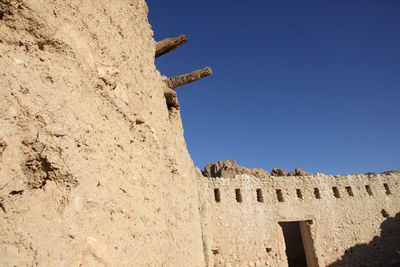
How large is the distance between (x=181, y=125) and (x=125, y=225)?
246cm

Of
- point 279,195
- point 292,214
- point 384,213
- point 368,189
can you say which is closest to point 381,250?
point 384,213

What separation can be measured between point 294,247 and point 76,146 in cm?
1772

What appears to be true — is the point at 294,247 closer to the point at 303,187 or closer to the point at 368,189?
the point at 368,189

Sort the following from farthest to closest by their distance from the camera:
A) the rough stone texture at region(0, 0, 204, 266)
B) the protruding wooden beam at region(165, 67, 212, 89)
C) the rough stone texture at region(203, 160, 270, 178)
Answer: the rough stone texture at region(203, 160, 270, 178), the protruding wooden beam at region(165, 67, 212, 89), the rough stone texture at region(0, 0, 204, 266)

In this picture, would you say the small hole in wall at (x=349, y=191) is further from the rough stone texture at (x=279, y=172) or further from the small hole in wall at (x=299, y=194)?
the rough stone texture at (x=279, y=172)

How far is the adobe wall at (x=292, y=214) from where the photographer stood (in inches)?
406

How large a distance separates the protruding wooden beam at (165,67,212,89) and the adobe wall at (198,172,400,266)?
6.70m

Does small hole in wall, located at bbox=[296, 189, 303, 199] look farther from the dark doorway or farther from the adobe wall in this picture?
the dark doorway

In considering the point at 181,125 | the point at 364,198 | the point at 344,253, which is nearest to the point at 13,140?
the point at 181,125

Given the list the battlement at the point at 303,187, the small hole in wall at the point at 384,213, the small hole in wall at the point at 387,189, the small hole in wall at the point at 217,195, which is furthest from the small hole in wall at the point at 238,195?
the small hole in wall at the point at 387,189

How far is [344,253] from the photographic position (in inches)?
468

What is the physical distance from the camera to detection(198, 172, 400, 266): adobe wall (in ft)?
33.9

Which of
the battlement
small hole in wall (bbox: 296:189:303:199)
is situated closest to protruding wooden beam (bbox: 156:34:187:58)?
the battlement

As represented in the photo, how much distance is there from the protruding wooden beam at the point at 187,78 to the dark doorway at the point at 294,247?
612 inches
